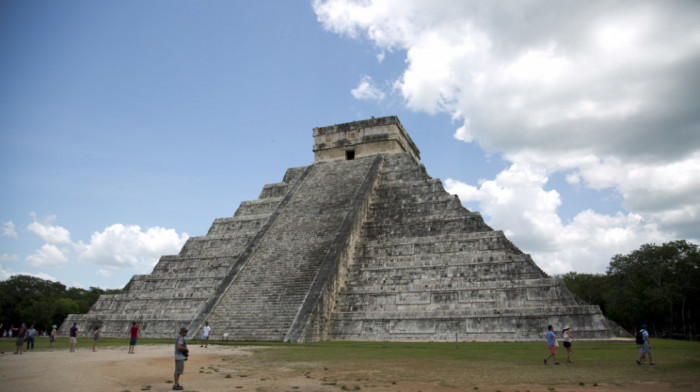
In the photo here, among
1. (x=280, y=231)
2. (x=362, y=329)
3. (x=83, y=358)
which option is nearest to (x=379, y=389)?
(x=83, y=358)

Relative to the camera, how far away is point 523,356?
9977 mm

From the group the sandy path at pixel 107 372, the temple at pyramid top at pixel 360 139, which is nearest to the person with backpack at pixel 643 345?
the sandy path at pixel 107 372

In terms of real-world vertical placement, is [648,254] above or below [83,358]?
above

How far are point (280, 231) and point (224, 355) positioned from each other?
868 cm

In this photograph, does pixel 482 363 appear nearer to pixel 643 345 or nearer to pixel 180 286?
pixel 643 345

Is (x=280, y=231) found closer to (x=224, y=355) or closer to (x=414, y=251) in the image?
(x=414, y=251)

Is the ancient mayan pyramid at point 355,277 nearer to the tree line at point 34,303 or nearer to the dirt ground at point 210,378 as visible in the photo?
the dirt ground at point 210,378

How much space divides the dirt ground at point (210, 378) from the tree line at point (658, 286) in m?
26.8

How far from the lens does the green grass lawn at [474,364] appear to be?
285 inches

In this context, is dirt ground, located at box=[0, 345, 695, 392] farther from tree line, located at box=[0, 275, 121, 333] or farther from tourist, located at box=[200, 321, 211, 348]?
tree line, located at box=[0, 275, 121, 333]

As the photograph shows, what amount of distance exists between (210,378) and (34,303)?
1629 inches

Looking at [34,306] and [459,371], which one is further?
[34,306]

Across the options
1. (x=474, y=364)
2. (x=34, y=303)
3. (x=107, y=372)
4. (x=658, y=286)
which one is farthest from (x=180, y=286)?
(x=34, y=303)

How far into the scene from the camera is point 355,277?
16.3 metres
